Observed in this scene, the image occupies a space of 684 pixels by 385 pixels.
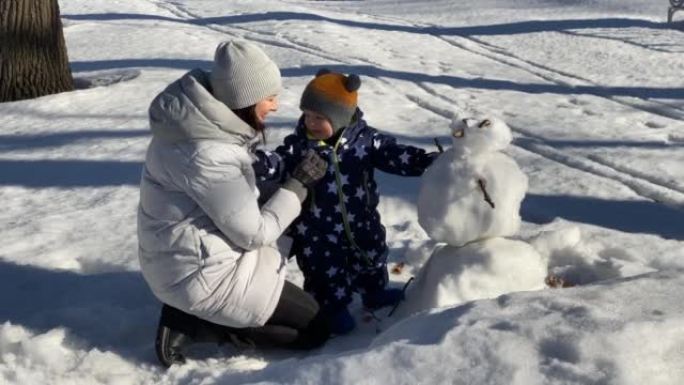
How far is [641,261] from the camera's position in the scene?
4.47 metres

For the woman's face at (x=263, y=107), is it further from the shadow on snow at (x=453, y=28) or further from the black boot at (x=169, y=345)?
the shadow on snow at (x=453, y=28)

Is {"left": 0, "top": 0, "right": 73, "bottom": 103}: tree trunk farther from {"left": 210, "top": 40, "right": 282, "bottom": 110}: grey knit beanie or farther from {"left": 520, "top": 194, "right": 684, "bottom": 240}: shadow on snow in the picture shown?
{"left": 210, "top": 40, "right": 282, "bottom": 110}: grey knit beanie

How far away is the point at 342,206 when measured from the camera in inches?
157

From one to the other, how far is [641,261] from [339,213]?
58.5 inches

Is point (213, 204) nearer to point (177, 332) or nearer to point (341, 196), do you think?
point (177, 332)

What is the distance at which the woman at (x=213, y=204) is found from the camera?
11.2ft

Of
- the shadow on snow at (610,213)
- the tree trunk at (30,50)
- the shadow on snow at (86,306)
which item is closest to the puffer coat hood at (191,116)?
the shadow on snow at (86,306)

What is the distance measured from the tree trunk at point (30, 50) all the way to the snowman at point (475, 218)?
523 centimetres

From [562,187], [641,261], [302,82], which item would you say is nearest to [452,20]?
[302,82]

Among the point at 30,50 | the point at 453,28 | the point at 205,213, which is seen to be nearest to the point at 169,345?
the point at 205,213

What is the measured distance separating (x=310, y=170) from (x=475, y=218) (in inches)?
26.6

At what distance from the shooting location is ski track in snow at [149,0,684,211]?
5.68 meters

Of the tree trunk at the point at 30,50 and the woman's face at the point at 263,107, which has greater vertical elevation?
the woman's face at the point at 263,107

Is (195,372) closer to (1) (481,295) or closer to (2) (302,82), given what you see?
(1) (481,295)
